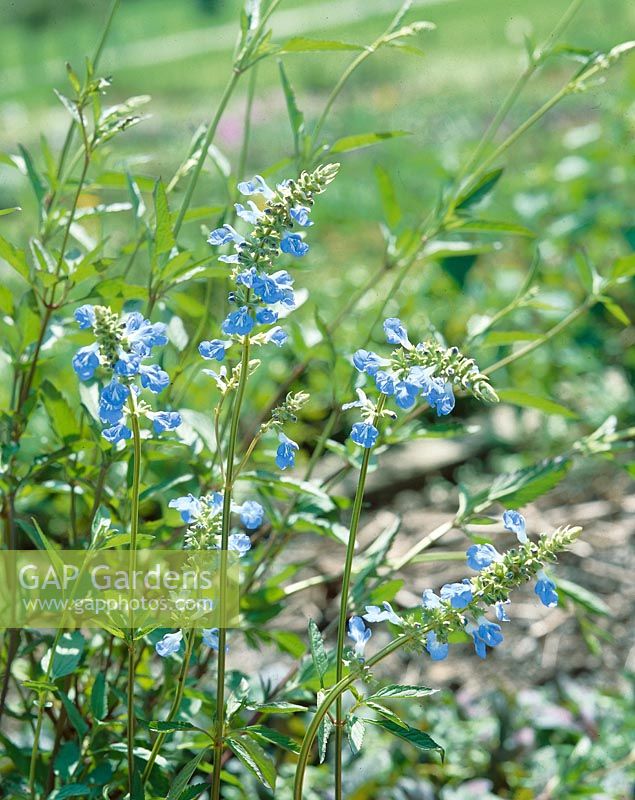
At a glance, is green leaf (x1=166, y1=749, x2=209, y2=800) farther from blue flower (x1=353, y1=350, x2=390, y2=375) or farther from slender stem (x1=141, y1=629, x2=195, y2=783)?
blue flower (x1=353, y1=350, x2=390, y2=375)

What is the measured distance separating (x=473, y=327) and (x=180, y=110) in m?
7.45

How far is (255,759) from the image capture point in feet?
3.17

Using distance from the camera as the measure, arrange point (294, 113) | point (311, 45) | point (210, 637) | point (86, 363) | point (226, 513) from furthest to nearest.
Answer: point (294, 113) → point (311, 45) → point (210, 637) → point (226, 513) → point (86, 363)

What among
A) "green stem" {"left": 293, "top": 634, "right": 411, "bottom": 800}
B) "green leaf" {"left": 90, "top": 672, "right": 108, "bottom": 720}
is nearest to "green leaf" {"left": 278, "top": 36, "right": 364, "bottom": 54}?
"green stem" {"left": 293, "top": 634, "right": 411, "bottom": 800}

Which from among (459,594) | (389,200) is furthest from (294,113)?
(459,594)

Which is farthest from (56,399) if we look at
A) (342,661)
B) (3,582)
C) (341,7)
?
(341,7)

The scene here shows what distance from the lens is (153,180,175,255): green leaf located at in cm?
106

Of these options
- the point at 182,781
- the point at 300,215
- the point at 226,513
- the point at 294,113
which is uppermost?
the point at 294,113

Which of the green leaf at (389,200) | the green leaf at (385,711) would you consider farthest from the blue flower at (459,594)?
the green leaf at (389,200)

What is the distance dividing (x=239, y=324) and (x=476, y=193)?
2.29 feet

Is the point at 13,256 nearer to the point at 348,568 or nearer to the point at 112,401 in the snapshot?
the point at 112,401

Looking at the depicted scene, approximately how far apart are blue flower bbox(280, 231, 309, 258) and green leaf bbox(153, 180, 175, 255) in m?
0.21

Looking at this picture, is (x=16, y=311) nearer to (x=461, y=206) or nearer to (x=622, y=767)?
(x=461, y=206)

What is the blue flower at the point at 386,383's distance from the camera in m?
0.89
